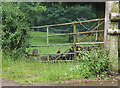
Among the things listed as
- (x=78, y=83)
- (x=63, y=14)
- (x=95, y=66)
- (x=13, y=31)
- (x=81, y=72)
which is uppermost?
(x=63, y=14)

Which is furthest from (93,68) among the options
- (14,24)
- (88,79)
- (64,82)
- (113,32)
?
(14,24)

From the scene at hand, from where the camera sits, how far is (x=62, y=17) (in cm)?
2045

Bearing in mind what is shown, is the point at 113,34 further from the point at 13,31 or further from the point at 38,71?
the point at 13,31

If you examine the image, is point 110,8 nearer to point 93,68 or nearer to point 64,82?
point 93,68

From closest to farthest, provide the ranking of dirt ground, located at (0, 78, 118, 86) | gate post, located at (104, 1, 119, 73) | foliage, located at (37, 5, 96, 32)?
dirt ground, located at (0, 78, 118, 86) → gate post, located at (104, 1, 119, 73) → foliage, located at (37, 5, 96, 32)

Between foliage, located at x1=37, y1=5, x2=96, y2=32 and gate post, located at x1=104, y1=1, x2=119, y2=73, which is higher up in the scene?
foliage, located at x1=37, y1=5, x2=96, y2=32

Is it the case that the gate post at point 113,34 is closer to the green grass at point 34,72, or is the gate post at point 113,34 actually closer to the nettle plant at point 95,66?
the nettle plant at point 95,66

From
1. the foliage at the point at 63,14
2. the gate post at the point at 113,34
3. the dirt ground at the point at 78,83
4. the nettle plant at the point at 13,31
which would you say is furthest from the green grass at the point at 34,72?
the foliage at the point at 63,14

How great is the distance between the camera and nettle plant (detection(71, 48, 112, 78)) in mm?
5133

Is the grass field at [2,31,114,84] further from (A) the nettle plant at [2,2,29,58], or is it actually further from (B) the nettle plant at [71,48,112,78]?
(A) the nettle plant at [2,2,29,58]

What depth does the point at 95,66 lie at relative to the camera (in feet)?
16.8

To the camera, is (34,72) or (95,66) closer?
(95,66)

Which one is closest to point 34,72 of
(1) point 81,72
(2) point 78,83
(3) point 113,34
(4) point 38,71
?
(4) point 38,71

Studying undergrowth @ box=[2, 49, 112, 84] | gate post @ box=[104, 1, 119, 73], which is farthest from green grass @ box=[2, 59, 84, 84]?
gate post @ box=[104, 1, 119, 73]
